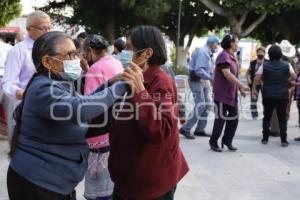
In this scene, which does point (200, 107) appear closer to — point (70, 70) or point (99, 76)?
point (99, 76)

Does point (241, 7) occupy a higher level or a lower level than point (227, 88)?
higher

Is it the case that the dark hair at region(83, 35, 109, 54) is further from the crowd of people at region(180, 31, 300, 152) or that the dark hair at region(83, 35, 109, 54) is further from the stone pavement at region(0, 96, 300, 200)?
the crowd of people at region(180, 31, 300, 152)

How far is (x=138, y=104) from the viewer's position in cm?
233

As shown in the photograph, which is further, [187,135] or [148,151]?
[187,135]

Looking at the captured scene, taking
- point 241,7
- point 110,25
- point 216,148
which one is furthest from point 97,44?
point 241,7

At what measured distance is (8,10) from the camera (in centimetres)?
3938

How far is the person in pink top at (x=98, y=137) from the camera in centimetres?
389

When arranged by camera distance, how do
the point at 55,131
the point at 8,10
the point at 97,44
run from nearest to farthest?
the point at 55,131, the point at 97,44, the point at 8,10

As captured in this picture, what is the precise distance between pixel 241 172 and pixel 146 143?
12.8 feet

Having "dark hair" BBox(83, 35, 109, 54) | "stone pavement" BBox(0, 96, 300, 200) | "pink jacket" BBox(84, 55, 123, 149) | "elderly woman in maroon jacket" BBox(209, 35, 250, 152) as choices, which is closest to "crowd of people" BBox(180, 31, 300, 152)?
"elderly woman in maroon jacket" BBox(209, 35, 250, 152)

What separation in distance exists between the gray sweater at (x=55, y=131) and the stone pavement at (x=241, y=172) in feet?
8.13

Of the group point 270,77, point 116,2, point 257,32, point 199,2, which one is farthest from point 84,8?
point 270,77

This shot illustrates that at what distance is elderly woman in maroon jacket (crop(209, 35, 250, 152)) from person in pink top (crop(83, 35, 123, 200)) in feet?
10.5

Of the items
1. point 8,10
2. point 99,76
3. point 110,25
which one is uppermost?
point 8,10
